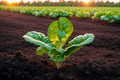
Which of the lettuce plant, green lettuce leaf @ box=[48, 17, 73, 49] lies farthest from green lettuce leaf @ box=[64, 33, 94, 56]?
green lettuce leaf @ box=[48, 17, 73, 49]

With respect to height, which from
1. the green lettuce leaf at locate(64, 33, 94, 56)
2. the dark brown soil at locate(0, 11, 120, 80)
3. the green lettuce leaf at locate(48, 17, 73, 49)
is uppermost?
the green lettuce leaf at locate(48, 17, 73, 49)

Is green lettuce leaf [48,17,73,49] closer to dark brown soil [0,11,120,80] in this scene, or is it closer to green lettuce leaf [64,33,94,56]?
green lettuce leaf [64,33,94,56]

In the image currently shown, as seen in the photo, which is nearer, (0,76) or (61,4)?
(0,76)

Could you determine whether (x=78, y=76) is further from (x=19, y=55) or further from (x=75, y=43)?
(x=19, y=55)

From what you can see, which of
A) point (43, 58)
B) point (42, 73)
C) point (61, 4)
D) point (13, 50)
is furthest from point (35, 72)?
point (61, 4)

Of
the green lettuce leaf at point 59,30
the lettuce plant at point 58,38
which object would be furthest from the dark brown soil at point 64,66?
the green lettuce leaf at point 59,30

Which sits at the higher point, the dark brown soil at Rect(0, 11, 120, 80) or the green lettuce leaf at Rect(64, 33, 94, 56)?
the green lettuce leaf at Rect(64, 33, 94, 56)

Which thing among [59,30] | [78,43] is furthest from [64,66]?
[59,30]

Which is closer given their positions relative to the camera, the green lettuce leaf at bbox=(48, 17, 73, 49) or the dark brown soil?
the dark brown soil

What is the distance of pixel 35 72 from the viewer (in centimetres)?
346

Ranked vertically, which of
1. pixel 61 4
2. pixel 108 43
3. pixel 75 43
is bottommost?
pixel 61 4

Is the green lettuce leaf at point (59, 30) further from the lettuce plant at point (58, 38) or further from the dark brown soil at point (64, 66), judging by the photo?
the dark brown soil at point (64, 66)

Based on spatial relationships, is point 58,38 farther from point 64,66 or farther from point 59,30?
point 64,66

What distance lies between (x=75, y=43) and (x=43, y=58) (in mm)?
640
